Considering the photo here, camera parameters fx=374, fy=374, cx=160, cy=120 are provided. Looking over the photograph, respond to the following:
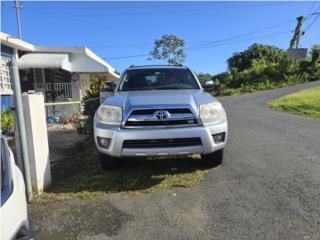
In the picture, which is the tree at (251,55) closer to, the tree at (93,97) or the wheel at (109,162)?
the tree at (93,97)

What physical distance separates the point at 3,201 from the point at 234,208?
2687 mm

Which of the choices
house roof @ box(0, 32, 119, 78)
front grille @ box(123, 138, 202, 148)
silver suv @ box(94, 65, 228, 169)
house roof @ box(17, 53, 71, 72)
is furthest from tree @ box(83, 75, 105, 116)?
house roof @ box(0, 32, 119, 78)

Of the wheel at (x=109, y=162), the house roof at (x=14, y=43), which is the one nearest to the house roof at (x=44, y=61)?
the house roof at (x=14, y=43)

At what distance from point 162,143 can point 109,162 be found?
109 cm

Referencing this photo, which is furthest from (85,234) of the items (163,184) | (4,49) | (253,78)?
(253,78)

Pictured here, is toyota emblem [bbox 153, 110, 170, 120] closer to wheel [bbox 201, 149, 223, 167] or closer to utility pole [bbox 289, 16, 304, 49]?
wheel [bbox 201, 149, 223, 167]

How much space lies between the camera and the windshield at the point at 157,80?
6160 mm

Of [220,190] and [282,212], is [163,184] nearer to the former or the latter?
[220,190]

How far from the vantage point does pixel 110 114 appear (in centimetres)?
492

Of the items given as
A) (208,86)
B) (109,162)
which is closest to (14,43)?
(208,86)

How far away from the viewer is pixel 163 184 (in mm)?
4996

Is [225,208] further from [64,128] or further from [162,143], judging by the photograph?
[64,128]

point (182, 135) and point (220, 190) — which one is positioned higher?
point (182, 135)

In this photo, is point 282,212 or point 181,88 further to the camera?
point 181,88
